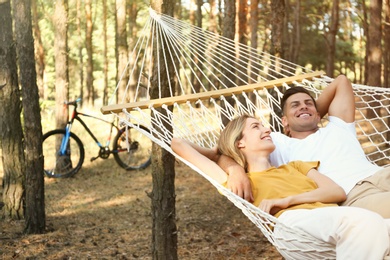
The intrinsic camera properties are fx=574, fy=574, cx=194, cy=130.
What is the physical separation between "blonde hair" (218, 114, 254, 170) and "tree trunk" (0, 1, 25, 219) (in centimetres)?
224

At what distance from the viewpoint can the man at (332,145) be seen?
7.04 feet

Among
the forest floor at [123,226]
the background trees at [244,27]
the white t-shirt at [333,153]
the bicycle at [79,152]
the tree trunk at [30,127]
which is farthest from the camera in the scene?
the background trees at [244,27]

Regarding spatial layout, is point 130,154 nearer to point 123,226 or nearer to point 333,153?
point 123,226

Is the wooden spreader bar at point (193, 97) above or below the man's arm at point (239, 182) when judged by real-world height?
above

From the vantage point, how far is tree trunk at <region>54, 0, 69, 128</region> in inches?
237

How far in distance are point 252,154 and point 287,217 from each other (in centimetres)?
34

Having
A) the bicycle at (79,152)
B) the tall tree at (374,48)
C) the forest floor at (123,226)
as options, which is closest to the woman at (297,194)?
the forest floor at (123,226)

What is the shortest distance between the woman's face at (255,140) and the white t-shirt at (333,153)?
0.86 feet

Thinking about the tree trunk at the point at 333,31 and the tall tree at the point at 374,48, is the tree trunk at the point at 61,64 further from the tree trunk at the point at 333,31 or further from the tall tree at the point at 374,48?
the tree trunk at the point at 333,31

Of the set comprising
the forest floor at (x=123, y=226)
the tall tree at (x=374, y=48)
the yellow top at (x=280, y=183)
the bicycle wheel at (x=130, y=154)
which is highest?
the tall tree at (x=374, y=48)

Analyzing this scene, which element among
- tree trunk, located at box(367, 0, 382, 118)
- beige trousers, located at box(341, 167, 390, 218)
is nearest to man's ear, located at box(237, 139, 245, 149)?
beige trousers, located at box(341, 167, 390, 218)

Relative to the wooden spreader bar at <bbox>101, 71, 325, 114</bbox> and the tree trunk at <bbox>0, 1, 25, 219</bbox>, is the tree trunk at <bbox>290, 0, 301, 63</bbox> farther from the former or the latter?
the wooden spreader bar at <bbox>101, 71, 325, 114</bbox>

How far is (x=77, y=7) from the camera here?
1320 cm

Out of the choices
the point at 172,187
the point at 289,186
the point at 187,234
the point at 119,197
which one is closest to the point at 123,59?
the point at 119,197
